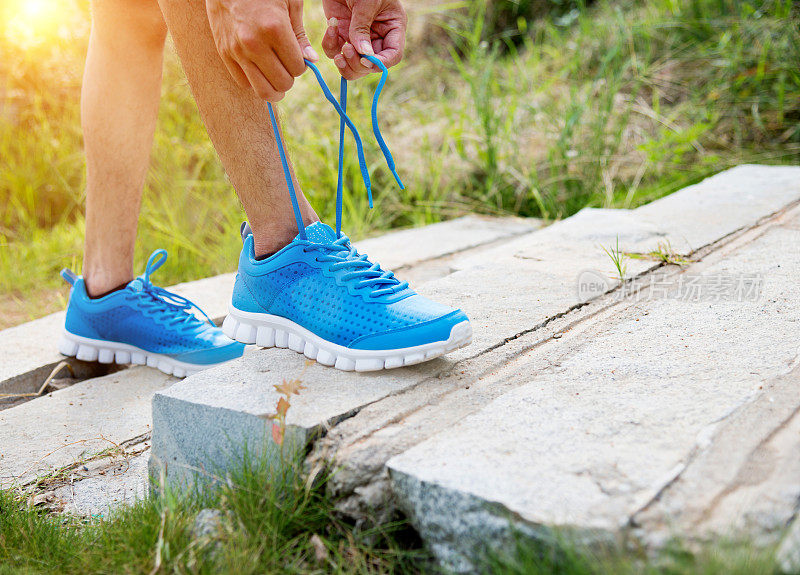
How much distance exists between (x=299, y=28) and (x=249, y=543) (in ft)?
2.64

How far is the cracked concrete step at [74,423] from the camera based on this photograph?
57.1 inches

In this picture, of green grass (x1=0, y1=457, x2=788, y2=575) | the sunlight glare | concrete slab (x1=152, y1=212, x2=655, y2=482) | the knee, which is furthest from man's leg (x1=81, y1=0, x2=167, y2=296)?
the sunlight glare

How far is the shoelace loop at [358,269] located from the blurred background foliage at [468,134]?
1417 millimetres

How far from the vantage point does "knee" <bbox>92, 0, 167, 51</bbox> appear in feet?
5.29

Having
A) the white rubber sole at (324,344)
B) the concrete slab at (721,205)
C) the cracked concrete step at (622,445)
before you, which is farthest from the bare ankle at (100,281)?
the concrete slab at (721,205)

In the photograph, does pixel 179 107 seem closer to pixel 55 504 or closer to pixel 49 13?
pixel 49 13

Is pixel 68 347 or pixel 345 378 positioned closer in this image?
pixel 345 378

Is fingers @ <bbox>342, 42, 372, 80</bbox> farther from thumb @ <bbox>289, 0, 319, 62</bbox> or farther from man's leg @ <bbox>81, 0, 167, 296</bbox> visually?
man's leg @ <bbox>81, 0, 167, 296</bbox>

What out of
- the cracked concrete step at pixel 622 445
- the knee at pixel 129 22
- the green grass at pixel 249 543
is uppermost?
the knee at pixel 129 22

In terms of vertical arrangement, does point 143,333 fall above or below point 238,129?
below

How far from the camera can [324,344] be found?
4.28ft

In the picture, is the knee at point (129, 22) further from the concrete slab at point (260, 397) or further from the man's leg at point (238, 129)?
the concrete slab at point (260, 397)

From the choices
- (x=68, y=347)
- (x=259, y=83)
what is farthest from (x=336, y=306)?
(x=68, y=347)

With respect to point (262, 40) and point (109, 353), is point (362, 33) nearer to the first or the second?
point (262, 40)
